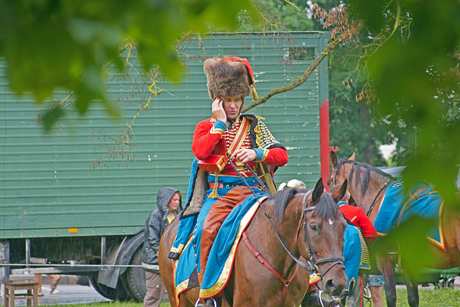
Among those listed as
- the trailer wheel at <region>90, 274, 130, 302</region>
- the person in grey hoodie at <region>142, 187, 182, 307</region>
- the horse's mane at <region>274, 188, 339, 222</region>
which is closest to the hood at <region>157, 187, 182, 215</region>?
the person in grey hoodie at <region>142, 187, 182, 307</region>

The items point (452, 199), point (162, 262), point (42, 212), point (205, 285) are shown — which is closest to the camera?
point (452, 199)

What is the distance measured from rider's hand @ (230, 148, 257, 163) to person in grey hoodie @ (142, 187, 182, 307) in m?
3.52

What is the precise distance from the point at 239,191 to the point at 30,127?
6.14m

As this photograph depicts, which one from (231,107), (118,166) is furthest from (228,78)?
(118,166)

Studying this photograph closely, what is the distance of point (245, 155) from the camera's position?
4.68m

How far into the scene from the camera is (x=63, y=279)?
16.1 metres

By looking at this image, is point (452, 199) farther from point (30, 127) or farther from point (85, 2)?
point (30, 127)

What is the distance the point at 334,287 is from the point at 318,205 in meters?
0.54

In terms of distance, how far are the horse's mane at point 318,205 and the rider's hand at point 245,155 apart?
39 cm

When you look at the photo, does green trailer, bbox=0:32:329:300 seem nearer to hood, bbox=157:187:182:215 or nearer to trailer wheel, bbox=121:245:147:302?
trailer wheel, bbox=121:245:147:302

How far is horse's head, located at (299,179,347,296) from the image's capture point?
403cm

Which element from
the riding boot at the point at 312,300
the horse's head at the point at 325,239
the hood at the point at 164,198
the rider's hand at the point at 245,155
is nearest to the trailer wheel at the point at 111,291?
the hood at the point at 164,198

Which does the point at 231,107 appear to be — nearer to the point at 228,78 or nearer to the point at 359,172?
the point at 228,78

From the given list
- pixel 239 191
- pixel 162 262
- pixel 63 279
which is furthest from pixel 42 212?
pixel 63 279
